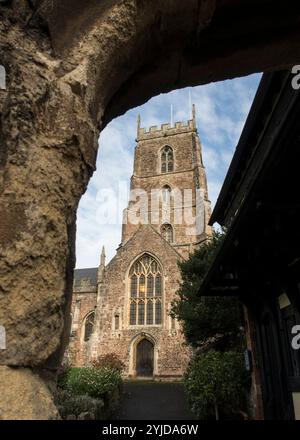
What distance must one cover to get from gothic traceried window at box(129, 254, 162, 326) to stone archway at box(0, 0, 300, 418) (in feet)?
70.1

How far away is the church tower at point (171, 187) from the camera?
29.8 meters

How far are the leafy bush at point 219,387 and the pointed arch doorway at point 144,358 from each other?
12311mm

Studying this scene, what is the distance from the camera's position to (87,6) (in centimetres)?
135

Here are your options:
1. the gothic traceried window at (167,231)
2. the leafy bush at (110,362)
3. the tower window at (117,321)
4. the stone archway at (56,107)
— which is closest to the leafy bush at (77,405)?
the stone archway at (56,107)

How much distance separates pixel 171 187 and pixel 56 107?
31996 millimetres

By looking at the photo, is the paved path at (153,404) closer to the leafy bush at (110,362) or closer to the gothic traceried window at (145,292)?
the leafy bush at (110,362)

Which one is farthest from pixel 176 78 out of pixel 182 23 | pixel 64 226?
pixel 64 226

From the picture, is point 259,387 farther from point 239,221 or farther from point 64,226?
point 64,226

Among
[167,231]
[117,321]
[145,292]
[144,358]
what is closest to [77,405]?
[144,358]

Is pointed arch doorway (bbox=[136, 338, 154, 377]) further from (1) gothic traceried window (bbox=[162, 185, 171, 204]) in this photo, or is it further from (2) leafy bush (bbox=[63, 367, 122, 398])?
(1) gothic traceried window (bbox=[162, 185, 171, 204])

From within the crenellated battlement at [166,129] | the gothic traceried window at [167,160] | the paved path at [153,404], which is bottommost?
the paved path at [153,404]

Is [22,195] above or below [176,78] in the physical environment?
below

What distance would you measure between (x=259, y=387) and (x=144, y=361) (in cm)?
1496

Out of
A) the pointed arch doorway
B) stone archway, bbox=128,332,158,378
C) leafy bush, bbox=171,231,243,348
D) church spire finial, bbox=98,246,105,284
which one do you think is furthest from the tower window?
leafy bush, bbox=171,231,243,348
